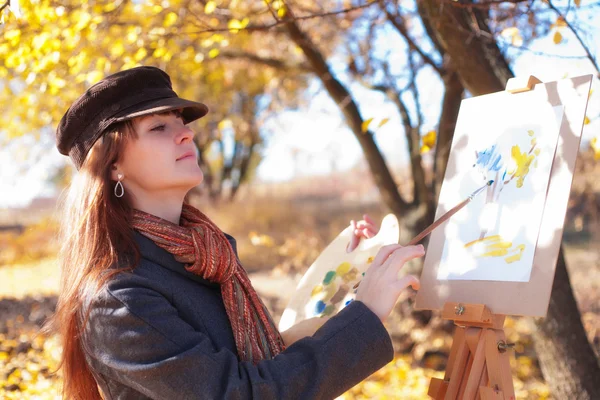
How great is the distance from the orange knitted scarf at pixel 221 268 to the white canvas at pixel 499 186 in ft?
1.95

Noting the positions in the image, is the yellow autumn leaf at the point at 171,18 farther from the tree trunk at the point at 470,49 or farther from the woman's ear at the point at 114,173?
the woman's ear at the point at 114,173

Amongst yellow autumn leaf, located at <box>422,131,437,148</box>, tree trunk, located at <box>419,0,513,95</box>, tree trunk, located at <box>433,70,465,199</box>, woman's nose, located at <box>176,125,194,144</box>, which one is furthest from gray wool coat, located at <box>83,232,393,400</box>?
tree trunk, located at <box>433,70,465,199</box>

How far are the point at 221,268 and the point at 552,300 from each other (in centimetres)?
168

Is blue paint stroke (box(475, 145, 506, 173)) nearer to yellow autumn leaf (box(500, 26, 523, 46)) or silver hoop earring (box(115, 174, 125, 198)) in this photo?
yellow autumn leaf (box(500, 26, 523, 46))

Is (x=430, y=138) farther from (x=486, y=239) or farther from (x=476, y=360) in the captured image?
(x=476, y=360)

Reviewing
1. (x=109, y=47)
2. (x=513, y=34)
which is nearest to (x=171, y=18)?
(x=109, y=47)

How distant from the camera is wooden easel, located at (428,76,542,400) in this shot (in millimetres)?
1700

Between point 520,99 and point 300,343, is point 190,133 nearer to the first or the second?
point 300,343

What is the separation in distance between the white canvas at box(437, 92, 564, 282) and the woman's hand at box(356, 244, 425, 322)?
1.05 feet

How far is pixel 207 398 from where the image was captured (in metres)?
1.39

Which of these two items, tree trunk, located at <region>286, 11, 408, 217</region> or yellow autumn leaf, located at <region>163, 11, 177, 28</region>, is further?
tree trunk, located at <region>286, 11, 408, 217</region>

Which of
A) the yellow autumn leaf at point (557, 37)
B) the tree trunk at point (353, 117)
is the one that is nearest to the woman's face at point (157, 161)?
the yellow autumn leaf at point (557, 37)

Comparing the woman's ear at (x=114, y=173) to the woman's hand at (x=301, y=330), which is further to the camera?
the woman's hand at (x=301, y=330)

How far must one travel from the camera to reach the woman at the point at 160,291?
4.65ft
